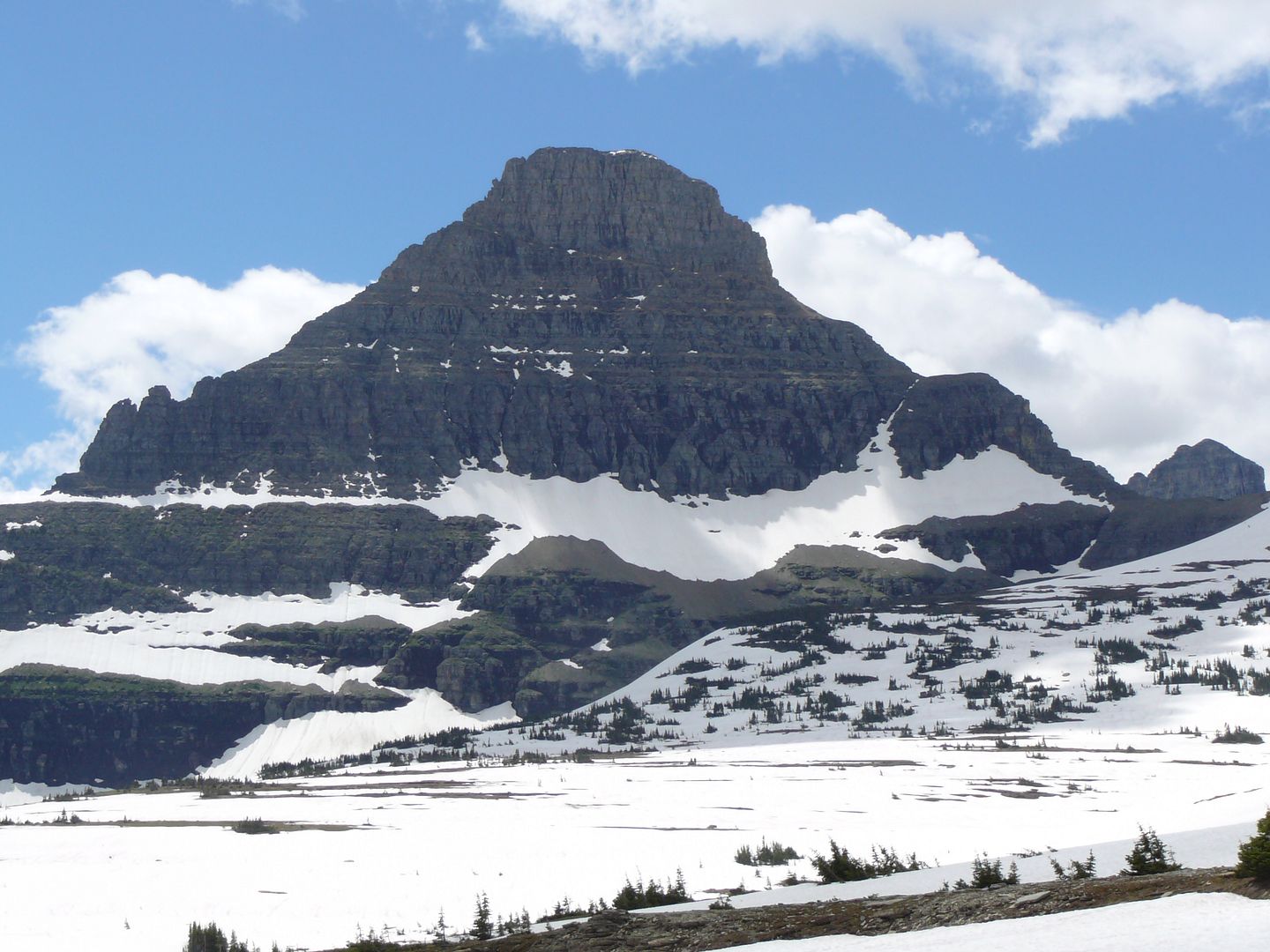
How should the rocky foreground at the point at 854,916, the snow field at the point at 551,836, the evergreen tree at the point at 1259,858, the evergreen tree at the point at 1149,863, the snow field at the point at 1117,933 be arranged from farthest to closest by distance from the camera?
the snow field at the point at 551,836 < the evergreen tree at the point at 1149,863 < the rocky foreground at the point at 854,916 < the evergreen tree at the point at 1259,858 < the snow field at the point at 1117,933

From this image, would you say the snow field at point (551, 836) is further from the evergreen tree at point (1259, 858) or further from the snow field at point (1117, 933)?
the snow field at point (1117, 933)

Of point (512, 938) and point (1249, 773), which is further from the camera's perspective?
point (1249, 773)

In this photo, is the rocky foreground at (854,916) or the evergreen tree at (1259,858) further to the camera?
the rocky foreground at (854,916)

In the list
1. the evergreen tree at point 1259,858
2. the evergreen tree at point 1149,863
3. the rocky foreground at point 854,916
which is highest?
the evergreen tree at point 1259,858

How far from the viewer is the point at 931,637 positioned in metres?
193

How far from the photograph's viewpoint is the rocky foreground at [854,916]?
85.4 ft

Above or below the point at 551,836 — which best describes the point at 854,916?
below

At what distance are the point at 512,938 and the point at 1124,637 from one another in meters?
157

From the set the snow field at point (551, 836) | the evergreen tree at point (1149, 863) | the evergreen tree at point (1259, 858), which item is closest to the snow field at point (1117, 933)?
the evergreen tree at point (1259, 858)

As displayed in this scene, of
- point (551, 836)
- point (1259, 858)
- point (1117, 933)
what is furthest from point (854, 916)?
point (551, 836)

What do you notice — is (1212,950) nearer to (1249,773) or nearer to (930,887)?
(930,887)

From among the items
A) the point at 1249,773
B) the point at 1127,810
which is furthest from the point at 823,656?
the point at 1127,810

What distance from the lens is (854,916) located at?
2847cm

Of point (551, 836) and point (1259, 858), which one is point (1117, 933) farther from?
point (551, 836)
